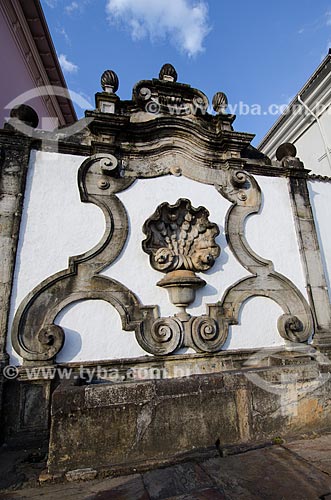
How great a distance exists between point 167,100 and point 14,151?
2.78 metres

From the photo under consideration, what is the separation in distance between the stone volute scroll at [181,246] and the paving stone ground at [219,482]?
187 centimetres

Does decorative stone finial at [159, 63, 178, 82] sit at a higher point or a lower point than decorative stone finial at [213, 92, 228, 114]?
higher

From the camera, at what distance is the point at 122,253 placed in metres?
3.94

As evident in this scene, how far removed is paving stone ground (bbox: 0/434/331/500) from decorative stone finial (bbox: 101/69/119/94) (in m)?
5.15

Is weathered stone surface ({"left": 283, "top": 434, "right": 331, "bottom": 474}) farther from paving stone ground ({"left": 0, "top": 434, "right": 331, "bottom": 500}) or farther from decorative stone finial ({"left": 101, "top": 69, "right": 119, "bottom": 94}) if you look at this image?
decorative stone finial ({"left": 101, "top": 69, "right": 119, "bottom": 94})

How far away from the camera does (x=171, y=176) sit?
451 cm

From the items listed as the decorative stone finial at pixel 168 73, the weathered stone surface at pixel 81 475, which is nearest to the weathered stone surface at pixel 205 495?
the weathered stone surface at pixel 81 475

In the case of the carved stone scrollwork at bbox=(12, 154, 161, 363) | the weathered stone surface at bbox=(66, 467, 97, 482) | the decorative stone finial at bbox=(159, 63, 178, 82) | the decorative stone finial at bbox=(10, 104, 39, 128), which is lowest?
the weathered stone surface at bbox=(66, 467, 97, 482)

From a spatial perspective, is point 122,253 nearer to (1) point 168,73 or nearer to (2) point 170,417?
(2) point 170,417

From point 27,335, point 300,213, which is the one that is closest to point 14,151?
point 27,335

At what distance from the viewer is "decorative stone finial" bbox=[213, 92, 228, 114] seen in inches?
204

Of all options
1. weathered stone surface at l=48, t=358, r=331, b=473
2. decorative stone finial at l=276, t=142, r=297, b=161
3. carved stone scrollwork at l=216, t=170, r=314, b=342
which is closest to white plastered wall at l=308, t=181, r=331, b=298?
decorative stone finial at l=276, t=142, r=297, b=161

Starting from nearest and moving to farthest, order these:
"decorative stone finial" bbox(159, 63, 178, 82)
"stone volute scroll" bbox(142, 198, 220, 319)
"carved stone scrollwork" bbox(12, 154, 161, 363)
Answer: "carved stone scrollwork" bbox(12, 154, 161, 363), "stone volute scroll" bbox(142, 198, 220, 319), "decorative stone finial" bbox(159, 63, 178, 82)

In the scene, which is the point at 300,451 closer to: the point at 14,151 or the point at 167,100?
the point at 14,151
